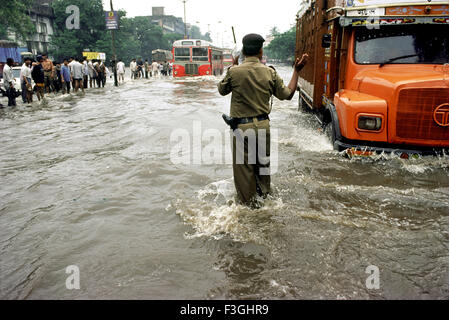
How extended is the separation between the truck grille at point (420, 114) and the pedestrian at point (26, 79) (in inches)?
540

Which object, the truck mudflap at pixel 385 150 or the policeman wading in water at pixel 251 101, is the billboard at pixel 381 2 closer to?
the truck mudflap at pixel 385 150

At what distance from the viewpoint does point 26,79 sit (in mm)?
13883

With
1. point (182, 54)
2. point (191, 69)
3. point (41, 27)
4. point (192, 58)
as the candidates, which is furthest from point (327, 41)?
point (41, 27)

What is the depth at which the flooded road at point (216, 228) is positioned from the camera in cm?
272

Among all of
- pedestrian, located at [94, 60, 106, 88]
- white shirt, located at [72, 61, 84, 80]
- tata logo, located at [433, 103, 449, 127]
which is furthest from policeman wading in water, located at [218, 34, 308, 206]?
pedestrian, located at [94, 60, 106, 88]

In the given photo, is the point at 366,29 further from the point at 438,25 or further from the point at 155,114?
the point at 155,114

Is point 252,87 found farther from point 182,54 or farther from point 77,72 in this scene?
point 182,54

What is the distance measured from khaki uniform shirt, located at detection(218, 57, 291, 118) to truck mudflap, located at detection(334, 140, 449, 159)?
1.93 metres

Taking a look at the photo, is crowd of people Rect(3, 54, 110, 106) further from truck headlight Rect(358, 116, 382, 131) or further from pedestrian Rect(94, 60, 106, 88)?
truck headlight Rect(358, 116, 382, 131)

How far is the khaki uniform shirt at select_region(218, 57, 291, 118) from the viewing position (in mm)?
3510

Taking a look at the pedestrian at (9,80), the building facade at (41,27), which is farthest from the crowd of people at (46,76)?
the building facade at (41,27)

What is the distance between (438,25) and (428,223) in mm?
3310

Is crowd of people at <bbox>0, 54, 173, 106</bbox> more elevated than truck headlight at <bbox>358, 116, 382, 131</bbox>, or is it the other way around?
crowd of people at <bbox>0, 54, 173, 106</bbox>
